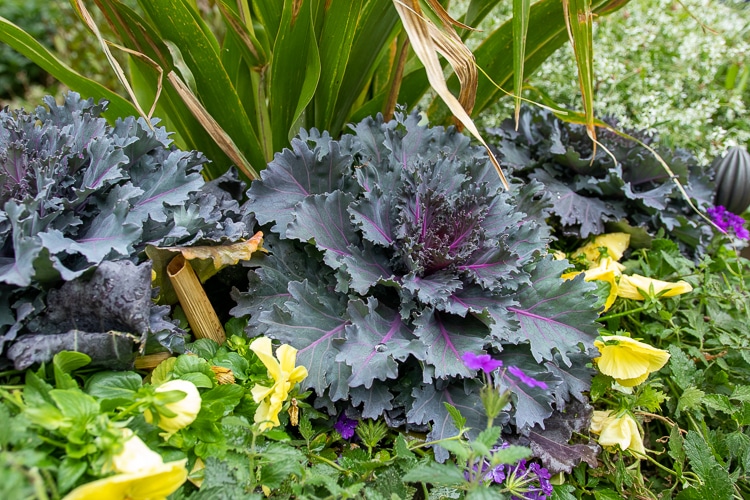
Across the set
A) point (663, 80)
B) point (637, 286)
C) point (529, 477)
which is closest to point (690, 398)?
point (637, 286)

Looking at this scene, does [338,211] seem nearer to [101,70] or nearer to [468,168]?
[468,168]

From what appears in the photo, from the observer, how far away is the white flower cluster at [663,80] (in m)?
2.17

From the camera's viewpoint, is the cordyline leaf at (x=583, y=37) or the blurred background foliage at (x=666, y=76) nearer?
the cordyline leaf at (x=583, y=37)

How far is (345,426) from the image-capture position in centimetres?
109

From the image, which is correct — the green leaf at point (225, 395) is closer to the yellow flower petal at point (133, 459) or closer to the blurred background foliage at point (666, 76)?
the yellow flower petal at point (133, 459)

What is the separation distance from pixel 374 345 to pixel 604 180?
0.99 meters

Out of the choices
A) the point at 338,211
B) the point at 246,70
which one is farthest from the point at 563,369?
the point at 246,70

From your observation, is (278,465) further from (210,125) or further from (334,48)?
(334,48)

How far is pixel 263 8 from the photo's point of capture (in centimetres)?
145

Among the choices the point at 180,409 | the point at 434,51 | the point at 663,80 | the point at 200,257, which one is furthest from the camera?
the point at 663,80

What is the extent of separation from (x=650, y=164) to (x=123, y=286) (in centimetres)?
151

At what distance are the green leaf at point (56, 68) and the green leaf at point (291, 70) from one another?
374 mm

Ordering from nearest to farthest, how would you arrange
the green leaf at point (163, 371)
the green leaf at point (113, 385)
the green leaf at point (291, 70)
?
the green leaf at point (113, 385), the green leaf at point (163, 371), the green leaf at point (291, 70)

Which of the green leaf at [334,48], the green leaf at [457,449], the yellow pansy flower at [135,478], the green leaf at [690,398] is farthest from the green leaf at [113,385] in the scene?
the green leaf at [690,398]
